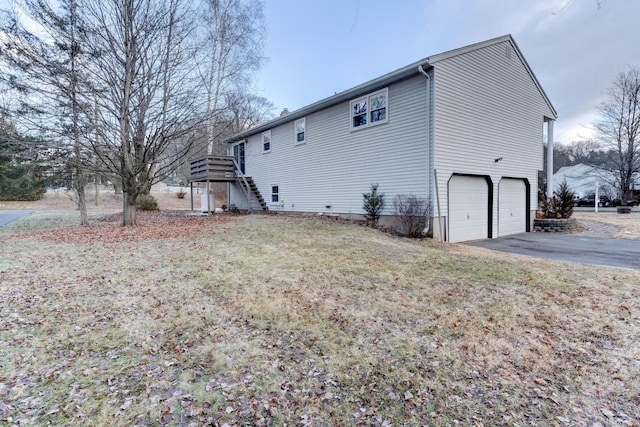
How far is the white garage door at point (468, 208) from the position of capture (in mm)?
10180

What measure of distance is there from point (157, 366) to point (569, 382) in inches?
143

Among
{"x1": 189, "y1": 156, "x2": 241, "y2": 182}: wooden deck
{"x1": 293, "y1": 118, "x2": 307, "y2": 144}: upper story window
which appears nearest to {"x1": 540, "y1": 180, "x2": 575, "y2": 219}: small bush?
{"x1": 293, "y1": 118, "x2": 307, "y2": 144}: upper story window

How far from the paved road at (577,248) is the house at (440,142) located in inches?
42.0

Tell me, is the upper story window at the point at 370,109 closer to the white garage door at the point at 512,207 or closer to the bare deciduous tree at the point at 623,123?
the white garage door at the point at 512,207

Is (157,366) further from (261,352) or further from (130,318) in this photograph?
(130,318)

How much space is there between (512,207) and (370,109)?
22.7 ft

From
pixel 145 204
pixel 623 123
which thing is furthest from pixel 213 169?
pixel 623 123

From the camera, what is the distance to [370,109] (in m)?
11.1

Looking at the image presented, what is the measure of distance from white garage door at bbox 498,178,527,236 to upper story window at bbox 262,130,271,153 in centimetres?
1088

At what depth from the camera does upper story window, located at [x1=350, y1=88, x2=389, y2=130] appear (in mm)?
10633

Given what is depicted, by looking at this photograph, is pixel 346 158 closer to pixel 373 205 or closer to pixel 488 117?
pixel 373 205

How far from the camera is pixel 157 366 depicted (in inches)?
114

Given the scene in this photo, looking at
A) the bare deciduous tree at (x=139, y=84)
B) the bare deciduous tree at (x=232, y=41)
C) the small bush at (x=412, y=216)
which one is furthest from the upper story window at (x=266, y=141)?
the small bush at (x=412, y=216)

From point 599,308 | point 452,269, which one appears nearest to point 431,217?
point 452,269
